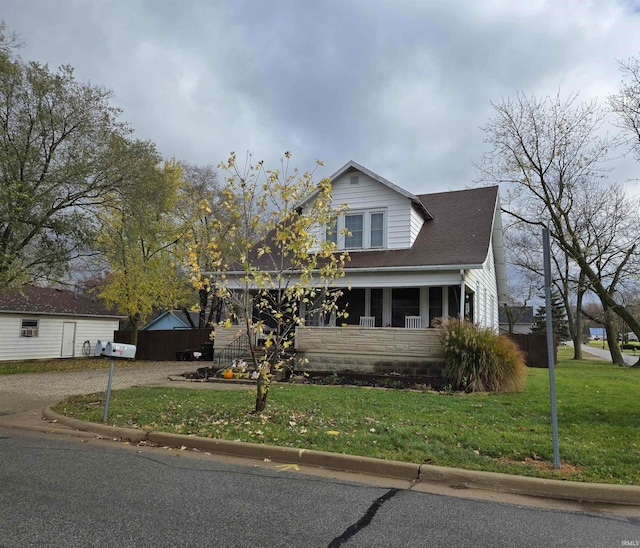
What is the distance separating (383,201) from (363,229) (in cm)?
122

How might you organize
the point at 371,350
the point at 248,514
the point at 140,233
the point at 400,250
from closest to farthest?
the point at 248,514
the point at 371,350
the point at 400,250
the point at 140,233

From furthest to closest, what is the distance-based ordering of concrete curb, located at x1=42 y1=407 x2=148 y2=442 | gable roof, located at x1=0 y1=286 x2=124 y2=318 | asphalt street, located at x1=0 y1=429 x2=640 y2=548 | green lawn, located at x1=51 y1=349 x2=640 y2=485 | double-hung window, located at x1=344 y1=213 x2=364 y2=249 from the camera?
gable roof, located at x1=0 y1=286 x2=124 y2=318 → double-hung window, located at x1=344 y1=213 x2=364 y2=249 → concrete curb, located at x1=42 y1=407 x2=148 y2=442 → green lawn, located at x1=51 y1=349 x2=640 y2=485 → asphalt street, located at x1=0 y1=429 x2=640 y2=548

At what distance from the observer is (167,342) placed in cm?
2484

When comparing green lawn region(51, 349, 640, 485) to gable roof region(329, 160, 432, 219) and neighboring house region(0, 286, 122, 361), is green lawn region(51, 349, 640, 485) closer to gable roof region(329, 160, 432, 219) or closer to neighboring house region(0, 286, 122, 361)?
gable roof region(329, 160, 432, 219)

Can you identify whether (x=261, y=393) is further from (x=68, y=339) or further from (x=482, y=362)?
(x=68, y=339)

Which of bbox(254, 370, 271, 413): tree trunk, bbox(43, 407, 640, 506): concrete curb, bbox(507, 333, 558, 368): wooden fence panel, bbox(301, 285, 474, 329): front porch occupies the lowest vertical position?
bbox(43, 407, 640, 506): concrete curb

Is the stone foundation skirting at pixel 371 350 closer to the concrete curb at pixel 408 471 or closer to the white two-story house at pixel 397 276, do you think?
the white two-story house at pixel 397 276

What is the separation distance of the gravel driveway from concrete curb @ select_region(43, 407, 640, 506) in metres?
4.67

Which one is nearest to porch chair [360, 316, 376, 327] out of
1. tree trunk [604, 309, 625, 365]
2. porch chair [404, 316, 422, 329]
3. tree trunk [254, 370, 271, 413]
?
porch chair [404, 316, 422, 329]

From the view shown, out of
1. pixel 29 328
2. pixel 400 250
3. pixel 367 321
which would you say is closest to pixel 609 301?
pixel 400 250

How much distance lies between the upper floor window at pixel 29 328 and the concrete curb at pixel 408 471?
23570 millimetres

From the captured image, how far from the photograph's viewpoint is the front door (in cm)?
2902

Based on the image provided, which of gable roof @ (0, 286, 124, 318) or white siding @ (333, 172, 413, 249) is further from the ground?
white siding @ (333, 172, 413, 249)

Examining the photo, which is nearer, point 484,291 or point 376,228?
point 376,228
